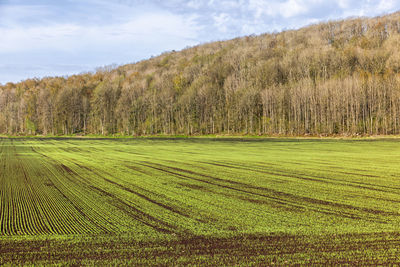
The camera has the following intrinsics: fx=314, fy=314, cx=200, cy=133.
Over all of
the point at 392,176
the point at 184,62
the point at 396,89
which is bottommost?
the point at 392,176

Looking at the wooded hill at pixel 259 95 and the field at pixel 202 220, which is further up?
the wooded hill at pixel 259 95

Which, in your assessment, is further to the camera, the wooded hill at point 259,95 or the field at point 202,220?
the wooded hill at point 259,95

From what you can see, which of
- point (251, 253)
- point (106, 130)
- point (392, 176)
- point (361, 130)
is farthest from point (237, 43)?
point (251, 253)

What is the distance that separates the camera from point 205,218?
33.9 feet

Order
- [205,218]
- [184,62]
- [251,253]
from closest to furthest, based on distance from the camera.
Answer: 1. [251,253]
2. [205,218]
3. [184,62]

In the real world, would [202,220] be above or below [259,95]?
below

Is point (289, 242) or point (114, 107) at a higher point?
point (114, 107)

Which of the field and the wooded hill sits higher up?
the wooded hill

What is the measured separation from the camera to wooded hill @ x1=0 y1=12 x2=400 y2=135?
82.6 m

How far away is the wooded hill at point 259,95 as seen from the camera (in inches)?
3253

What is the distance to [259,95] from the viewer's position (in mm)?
100875

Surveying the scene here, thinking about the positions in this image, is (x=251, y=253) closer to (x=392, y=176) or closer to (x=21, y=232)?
(x=21, y=232)

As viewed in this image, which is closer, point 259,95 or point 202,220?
point 202,220

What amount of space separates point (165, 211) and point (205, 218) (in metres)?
1.69
